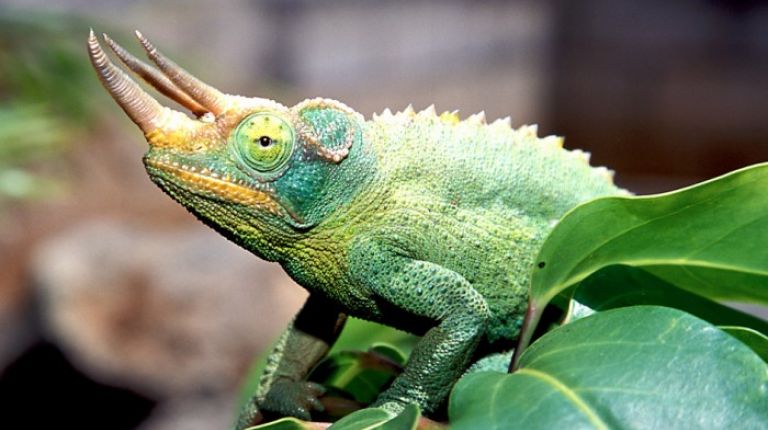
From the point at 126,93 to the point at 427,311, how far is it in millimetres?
359

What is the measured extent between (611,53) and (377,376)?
261 inches

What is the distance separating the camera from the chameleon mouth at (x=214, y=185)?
3.22 ft

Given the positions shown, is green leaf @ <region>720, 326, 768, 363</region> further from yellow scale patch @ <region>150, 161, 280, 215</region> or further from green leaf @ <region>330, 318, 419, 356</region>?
green leaf @ <region>330, 318, 419, 356</region>

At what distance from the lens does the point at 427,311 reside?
0.97 meters

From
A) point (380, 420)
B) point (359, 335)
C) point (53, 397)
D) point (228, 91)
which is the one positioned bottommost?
point (53, 397)

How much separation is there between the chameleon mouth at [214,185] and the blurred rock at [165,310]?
3.21 metres

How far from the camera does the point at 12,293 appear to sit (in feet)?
15.8

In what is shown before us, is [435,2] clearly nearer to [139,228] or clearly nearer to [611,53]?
[611,53]

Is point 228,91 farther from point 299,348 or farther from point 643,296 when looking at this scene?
point 643,296

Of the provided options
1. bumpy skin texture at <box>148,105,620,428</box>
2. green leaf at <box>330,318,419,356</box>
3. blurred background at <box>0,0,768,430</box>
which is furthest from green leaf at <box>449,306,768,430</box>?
blurred background at <box>0,0,768,430</box>

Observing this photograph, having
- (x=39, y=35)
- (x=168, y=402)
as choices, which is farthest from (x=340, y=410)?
(x=168, y=402)

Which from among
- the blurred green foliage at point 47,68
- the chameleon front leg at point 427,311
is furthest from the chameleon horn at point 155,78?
the blurred green foliage at point 47,68

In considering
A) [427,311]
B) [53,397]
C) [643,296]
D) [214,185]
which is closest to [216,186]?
[214,185]

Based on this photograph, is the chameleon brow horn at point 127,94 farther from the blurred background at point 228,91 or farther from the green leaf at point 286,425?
the blurred background at point 228,91
